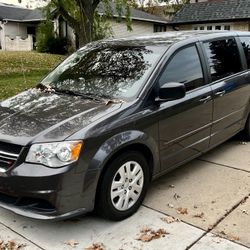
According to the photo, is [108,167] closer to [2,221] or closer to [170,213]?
[170,213]

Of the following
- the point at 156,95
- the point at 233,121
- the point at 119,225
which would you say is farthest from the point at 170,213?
the point at 233,121

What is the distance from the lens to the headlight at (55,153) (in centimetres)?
329

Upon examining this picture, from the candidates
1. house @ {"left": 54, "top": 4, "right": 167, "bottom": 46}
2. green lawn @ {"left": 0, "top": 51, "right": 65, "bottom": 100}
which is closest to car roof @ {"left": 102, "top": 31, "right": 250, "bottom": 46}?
green lawn @ {"left": 0, "top": 51, "right": 65, "bottom": 100}

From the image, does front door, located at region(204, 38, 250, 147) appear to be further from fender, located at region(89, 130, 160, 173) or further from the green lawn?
the green lawn

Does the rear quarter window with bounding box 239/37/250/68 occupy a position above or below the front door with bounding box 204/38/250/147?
above

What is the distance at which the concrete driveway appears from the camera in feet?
11.4

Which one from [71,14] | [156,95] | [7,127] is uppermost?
[71,14]

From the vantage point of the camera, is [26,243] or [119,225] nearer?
[26,243]

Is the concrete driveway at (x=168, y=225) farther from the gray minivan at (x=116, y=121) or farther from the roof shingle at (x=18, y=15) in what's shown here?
the roof shingle at (x=18, y=15)

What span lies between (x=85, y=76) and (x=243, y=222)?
7.82ft

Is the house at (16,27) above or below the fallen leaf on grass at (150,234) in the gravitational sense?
above

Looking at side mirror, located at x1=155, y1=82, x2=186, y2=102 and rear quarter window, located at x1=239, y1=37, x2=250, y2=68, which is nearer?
side mirror, located at x1=155, y1=82, x2=186, y2=102

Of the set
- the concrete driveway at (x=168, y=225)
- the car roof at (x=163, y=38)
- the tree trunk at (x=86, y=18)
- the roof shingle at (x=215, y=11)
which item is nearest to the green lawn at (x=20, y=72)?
the tree trunk at (x=86, y=18)

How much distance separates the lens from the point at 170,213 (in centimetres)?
398
